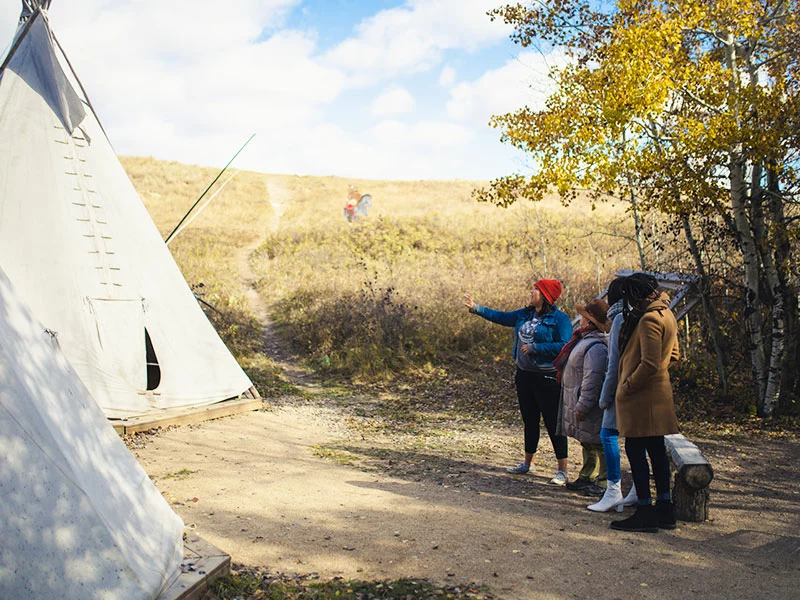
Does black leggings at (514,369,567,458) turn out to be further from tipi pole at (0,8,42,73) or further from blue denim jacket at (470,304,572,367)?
tipi pole at (0,8,42,73)

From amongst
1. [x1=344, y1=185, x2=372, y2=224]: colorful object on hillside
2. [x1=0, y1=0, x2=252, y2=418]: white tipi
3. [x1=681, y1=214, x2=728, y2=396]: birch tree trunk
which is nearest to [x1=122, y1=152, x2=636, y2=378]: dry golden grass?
[x1=344, y1=185, x2=372, y2=224]: colorful object on hillside

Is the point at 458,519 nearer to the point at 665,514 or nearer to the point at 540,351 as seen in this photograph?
the point at 665,514

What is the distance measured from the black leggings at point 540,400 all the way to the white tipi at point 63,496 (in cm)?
325

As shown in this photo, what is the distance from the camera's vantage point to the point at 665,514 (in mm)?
4695

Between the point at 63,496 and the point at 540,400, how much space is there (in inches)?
157

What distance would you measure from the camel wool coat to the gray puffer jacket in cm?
56

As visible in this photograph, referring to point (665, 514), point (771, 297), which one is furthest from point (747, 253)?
point (665, 514)

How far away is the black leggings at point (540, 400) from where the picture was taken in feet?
18.8

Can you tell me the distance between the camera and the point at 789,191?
795 centimetres

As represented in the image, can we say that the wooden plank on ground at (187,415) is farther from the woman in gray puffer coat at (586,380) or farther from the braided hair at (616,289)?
the braided hair at (616,289)

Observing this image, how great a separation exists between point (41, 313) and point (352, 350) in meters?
5.96

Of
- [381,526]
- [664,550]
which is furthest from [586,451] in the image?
[381,526]

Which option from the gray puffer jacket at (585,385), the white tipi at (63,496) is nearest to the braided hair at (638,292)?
the gray puffer jacket at (585,385)

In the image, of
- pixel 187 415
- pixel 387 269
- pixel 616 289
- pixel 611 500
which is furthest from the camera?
pixel 387 269
